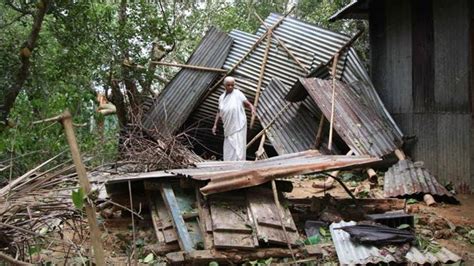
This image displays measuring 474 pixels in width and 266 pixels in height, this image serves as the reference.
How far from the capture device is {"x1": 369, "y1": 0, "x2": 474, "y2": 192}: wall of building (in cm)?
740

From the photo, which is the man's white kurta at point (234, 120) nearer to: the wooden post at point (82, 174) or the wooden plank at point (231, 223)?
the wooden plank at point (231, 223)

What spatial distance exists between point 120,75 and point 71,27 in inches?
67.9

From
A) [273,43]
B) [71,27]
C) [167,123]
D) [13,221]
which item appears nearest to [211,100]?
[167,123]

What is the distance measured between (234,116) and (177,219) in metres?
3.97

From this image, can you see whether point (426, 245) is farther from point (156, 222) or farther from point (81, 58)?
point (81, 58)

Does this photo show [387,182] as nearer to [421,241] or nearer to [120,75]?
[421,241]

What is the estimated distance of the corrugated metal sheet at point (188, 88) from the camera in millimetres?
10531

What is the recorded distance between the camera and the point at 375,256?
13.5ft

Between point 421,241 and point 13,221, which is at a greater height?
point 13,221

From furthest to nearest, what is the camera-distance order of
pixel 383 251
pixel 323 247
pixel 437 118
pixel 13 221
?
pixel 437 118 → pixel 323 247 → pixel 383 251 → pixel 13 221

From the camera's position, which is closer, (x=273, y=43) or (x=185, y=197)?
(x=185, y=197)

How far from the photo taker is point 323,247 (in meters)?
4.48

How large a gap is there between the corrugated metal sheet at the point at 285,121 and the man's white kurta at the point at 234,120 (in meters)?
0.89

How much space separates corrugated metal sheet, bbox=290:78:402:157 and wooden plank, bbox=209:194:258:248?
2.92m
